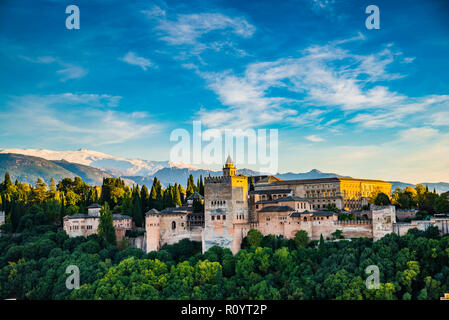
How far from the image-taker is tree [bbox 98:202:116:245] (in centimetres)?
4400

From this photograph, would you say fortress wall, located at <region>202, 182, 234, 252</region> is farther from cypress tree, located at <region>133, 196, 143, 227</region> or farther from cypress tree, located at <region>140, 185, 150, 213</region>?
cypress tree, located at <region>140, 185, 150, 213</region>

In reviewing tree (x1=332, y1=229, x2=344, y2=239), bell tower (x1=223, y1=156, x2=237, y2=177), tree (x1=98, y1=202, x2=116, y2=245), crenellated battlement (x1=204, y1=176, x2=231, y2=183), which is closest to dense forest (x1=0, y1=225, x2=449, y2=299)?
tree (x1=98, y1=202, x2=116, y2=245)

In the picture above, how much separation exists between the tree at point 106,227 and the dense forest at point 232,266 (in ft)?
1.60

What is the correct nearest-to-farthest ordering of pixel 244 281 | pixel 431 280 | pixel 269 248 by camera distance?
1. pixel 431 280
2. pixel 244 281
3. pixel 269 248

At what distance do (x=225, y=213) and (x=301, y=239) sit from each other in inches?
285

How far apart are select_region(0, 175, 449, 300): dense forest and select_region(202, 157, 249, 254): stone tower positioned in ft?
3.63

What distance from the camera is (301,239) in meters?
38.2

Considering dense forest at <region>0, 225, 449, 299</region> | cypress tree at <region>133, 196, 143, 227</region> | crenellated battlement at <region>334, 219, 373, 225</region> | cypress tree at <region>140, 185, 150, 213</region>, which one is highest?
cypress tree at <region>140, 185, 150, 213</region>

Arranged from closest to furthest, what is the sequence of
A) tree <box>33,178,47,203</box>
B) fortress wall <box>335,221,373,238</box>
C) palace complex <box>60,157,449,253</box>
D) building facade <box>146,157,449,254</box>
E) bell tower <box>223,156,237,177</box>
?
palace complex <box>60,157,449,253</box>
fortress wall <box>335,221,373,238</box>
building facade <box>146,157,449,254</box>
bell tower <box>223,156,237,177</box>
tree <box>33,178,47,203</box>

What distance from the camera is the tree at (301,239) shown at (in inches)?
1503
